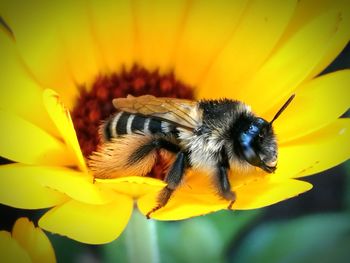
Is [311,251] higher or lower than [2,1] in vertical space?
lower

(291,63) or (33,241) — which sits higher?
(291,63)

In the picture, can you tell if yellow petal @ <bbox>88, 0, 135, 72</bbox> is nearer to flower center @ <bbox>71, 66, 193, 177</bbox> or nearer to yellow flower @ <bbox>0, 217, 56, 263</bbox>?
flower center @ <bbox>71, 66, 193, 177</bbox>

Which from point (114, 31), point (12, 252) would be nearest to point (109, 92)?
point (114, 31)

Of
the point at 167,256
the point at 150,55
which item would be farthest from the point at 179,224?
the point at 150,55

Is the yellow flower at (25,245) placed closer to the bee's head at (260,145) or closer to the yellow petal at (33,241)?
the yellow petal at (33,241)

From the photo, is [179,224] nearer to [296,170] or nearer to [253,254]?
[253,254]

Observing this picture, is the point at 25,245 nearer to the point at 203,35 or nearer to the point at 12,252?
the point at 12,252

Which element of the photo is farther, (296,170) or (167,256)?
(167,256)
